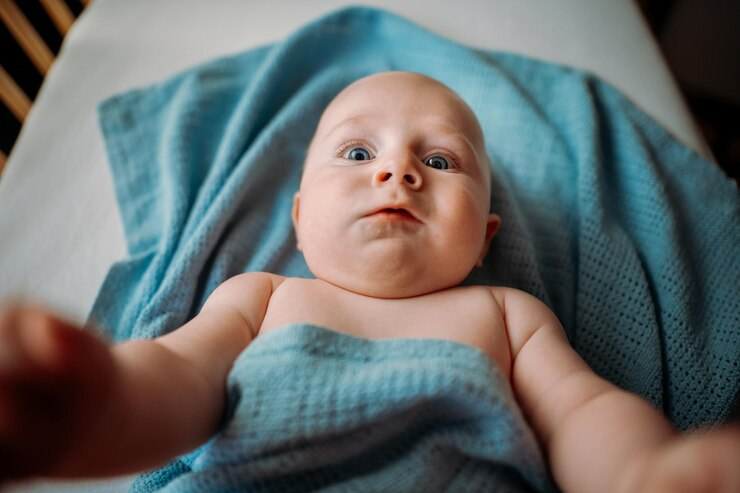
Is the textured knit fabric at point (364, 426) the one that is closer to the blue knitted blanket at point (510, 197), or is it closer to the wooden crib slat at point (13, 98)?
the blue knitted blanket at point (510, 197)

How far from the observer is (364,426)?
0.58 m

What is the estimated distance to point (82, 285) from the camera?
0.94m

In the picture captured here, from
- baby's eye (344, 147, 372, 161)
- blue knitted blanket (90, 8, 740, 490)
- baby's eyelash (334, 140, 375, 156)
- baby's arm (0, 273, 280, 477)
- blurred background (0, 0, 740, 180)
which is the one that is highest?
baby's arm (0, 273, 280, 477)

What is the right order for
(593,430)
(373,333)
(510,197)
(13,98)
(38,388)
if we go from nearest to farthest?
(38,388) < (593,430) < (373,333) < (510,197) < (13,98)

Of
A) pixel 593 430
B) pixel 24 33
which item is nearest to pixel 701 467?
pixel 593 430

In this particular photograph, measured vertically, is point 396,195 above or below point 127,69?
below

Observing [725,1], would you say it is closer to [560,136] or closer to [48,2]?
[560,136]

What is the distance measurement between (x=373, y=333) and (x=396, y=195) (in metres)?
0.18

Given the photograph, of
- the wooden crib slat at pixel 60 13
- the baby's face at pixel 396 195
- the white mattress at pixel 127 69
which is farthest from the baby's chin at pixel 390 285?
the wooden crib slat at pixel 60 13

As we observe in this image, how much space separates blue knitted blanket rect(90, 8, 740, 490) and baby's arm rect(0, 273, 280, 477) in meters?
0.25

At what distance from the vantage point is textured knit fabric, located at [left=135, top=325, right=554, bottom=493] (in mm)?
564

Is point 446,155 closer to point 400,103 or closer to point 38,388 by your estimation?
point 400,103

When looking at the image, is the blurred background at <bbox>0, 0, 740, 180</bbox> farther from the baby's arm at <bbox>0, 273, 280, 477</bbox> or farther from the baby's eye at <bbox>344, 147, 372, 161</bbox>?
the baby's arm at <bbox>0, 273, 280, 477</bbox>

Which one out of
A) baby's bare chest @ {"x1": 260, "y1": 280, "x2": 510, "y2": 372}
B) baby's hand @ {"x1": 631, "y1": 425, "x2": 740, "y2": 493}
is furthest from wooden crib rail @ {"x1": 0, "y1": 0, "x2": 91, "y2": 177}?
baby's hand @ {"x1": 631, "y1": 425, "x2": 740, "y2": 493}
